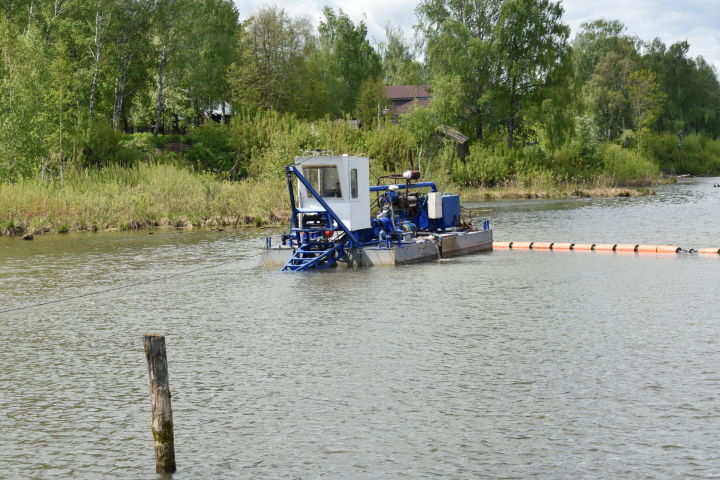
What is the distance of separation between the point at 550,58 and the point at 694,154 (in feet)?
140

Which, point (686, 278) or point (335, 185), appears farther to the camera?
point (335, 185)

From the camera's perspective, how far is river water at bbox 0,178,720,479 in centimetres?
1001

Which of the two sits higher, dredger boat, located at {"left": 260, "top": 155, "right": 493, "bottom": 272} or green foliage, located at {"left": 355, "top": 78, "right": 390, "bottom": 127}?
green foliage, located at {"left": 355, "top": 78, "right": 390, "bottom": 127}

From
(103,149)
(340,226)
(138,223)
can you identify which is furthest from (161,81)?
(340,226)

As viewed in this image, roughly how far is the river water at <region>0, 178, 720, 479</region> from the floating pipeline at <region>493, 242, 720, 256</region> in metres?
2.38

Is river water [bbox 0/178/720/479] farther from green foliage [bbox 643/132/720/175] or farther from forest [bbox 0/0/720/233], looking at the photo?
green foliage [bbox 643/132/720/175]

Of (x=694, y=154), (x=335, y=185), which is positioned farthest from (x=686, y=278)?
(x=694, y=154)

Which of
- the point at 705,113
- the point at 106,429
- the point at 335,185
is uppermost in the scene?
the point at 705,113

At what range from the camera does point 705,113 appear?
361ft

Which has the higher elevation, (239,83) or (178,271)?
(239,83)

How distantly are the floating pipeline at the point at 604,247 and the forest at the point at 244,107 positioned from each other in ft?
50.5

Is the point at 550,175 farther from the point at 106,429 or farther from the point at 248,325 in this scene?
the point at 106,429

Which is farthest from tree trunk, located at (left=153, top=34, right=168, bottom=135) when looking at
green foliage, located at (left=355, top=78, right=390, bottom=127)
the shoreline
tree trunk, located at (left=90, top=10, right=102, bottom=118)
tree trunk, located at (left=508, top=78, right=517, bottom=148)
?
green foliage, located at (left=355, top=78, right=390, bottom=127)

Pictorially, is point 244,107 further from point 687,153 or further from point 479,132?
point 687,153
